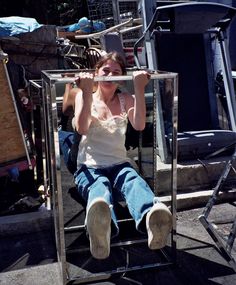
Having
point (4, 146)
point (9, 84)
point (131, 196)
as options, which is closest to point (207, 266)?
point (131, 196)

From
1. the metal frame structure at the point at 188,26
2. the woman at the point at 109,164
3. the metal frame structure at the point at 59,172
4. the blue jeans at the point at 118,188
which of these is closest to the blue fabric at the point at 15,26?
the metal frame structure at the point at 188,26

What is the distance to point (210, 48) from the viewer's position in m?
4.75

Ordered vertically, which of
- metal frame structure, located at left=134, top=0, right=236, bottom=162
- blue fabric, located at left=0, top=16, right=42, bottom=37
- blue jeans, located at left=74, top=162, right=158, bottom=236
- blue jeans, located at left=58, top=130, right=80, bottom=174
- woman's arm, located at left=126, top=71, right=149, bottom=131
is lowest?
blue jeans, located at left=74, top=162, right=158, bottom=236

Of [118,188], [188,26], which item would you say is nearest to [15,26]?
[188,26]

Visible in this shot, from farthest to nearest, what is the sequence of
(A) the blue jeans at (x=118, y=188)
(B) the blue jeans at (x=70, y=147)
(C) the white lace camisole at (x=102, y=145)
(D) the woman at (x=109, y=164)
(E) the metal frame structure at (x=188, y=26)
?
(E) the metal frame structure at (x=188, y=26) → (B) the blue jeans at (x=70, y=147) → (C) the white lace camisole at (x=102, y=145) → (A) the blue jeans at (x=118, y=188) → (D) the woman at (x=109, y=164)

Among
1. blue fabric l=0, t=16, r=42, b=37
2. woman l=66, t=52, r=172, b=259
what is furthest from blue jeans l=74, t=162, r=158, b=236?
blue fabric l=0, t=16, r=42, b=37

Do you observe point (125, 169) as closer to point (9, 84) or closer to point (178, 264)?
point (178, 264)

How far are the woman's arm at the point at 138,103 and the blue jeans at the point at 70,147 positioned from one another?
45 centimetres

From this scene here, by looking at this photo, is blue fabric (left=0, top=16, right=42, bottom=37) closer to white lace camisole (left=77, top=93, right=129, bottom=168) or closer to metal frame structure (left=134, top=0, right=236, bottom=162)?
metal frame structure (left=134, top=0, right=236, bottom=162)

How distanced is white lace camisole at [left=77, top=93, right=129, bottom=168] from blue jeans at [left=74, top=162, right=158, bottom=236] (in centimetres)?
5

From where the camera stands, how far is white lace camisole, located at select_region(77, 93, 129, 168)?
299 cm

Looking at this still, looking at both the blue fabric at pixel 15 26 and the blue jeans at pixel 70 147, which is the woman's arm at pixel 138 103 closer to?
the blue jeans at pixel 70 147

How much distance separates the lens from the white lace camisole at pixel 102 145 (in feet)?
9.82

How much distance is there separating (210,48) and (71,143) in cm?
236
